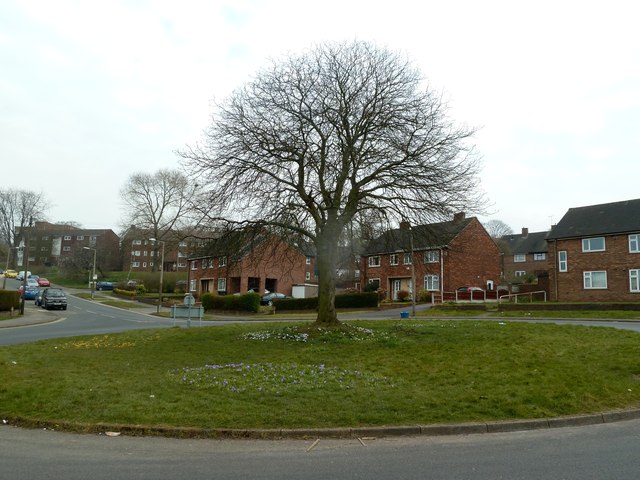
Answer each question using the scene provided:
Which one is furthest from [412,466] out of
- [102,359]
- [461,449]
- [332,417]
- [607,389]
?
[102,359]

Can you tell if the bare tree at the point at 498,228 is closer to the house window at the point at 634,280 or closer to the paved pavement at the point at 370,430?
the house window at the point at 634,280

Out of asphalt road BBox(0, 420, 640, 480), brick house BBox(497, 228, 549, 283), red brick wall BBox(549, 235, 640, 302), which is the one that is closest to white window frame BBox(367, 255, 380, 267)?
red brick wall BBox(549, 235, 640, 302)

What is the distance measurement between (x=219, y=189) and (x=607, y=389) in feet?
42.9

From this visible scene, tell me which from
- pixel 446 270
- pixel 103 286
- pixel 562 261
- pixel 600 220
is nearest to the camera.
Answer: pixel 600 220

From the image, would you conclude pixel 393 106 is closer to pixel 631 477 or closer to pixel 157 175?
pixel 631 477

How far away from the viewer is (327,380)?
33.7 ft

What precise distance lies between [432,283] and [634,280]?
1738 centimetres

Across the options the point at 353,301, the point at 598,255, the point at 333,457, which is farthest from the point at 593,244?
the point at 333,457

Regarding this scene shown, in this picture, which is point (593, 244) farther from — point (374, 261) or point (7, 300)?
point (7, 300)

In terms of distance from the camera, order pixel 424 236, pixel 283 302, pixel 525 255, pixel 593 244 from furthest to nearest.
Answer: pixel 525 255 < pixel 283 302 < pixel 593 244 < pixel 424 236

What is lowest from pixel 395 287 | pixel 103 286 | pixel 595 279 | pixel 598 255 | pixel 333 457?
pixel 333 457

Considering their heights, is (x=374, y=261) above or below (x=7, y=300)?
above

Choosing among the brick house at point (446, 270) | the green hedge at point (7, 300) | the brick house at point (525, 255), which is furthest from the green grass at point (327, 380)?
the brick house at point (525, 255)

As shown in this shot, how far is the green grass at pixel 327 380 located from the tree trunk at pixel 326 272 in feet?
5.52
